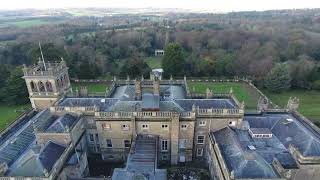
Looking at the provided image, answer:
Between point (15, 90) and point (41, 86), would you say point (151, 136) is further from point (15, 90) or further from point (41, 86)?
point (15, 90)

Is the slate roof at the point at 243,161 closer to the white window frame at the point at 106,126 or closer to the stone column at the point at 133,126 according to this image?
the stone column at the point at 133,126

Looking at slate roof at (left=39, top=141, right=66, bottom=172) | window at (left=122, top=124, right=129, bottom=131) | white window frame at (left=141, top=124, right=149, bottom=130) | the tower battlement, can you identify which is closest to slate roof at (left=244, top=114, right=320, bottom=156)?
white window frame at (left=141, top=124, right=149, bottom=130)

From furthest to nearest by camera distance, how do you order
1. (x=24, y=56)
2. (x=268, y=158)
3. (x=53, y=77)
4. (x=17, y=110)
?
(x=24, y=56) < (x=17, y=110) < (x=53, y=77) < (x=268, y=158)

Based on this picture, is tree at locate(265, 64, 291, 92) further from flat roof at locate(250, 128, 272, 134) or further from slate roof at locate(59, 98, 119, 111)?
slate roof at locate(59, 98, 119, 111)

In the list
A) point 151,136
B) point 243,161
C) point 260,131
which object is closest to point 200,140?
point 151,136

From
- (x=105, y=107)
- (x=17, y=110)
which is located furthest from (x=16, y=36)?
(x=105, y=107)

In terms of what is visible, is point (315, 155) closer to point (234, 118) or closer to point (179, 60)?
point (234, 118)

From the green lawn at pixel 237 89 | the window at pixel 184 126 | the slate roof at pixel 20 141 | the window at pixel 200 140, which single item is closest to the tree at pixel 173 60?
the green lawn at pixel 237 89
